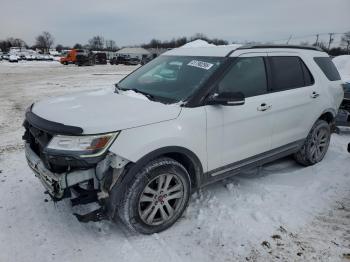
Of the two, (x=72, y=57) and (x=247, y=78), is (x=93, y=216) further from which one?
(x=72, y=57)

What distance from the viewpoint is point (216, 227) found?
11.2 ft

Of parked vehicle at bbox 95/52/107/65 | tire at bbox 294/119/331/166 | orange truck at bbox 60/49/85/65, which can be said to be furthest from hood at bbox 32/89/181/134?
parked vehicle at bbox 95/52/107/65

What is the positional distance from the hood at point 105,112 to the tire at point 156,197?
0.45 m

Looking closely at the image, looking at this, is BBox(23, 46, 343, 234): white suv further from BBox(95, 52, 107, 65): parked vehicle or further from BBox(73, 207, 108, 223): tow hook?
BBox(95, 52, 107, 65): parked vehicle

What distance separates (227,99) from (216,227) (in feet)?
4.44

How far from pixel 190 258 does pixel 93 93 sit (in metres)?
2.24

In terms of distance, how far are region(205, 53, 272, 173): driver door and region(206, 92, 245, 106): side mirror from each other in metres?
0.08

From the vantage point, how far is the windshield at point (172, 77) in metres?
3.52

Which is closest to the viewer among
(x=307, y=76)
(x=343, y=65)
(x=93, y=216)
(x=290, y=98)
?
(x=93, y=216)

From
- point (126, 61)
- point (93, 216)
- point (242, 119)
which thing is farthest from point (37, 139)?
point (126, 61)

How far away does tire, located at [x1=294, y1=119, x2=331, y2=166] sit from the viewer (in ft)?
16.1

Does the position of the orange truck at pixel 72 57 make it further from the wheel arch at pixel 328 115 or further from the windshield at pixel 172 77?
the wheel arch at pixel 328 115

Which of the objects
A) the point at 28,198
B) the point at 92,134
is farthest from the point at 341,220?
the point at 28,198

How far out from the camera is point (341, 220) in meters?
3.62
